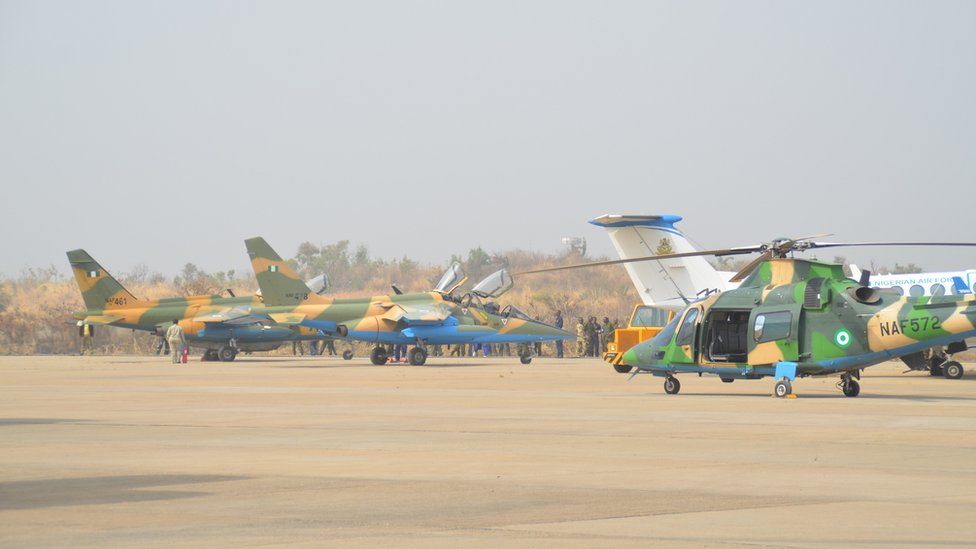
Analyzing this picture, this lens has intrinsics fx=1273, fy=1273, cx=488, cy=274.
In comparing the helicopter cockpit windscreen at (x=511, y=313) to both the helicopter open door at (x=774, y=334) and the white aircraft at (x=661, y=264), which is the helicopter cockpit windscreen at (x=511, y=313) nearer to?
the white aircraft at (x=661, y=264)

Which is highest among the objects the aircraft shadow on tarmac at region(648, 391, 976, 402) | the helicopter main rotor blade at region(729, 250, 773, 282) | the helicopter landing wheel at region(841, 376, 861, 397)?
the helicopter main rotor blade at region(729, 250, 773, 282)

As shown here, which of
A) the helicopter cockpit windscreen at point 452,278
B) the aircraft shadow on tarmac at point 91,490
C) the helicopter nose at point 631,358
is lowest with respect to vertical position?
the aircraft shadow on tarmac at point 91,490

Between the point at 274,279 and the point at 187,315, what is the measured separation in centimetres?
520

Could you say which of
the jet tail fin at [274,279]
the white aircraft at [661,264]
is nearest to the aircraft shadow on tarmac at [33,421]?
the white aircraft at [661,264]

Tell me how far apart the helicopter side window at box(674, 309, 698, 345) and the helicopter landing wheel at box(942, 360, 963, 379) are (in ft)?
34.2

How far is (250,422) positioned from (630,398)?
25.4 feet

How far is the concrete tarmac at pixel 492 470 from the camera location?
845 cm

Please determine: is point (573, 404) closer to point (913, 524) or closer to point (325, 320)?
point (913, 524)

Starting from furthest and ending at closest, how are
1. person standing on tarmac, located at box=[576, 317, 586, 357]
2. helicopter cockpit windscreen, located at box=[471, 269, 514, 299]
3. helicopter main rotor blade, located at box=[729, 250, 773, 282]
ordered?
person standing on tarmac, located at box=[576, 317, 586, 357], helicopter cockpit windscreen, located at box=[471, 269, 514, 299], helicopter main rotor blade, located at box=[729, 250, 773, 282]

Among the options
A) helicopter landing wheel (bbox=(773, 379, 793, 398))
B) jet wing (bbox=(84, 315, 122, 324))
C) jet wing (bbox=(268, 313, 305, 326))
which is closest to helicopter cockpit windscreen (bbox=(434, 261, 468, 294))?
jet wing (bbox=(268, 313, 305, 326))

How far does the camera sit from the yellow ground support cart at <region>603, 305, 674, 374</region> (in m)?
31.6

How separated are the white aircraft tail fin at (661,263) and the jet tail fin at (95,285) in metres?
20.6

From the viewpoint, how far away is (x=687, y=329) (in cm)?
2392

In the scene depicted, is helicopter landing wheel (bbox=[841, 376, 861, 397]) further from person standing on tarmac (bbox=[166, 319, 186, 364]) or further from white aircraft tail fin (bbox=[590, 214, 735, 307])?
person standing on tarmac (bbox=[166, 319, 186, 364])
